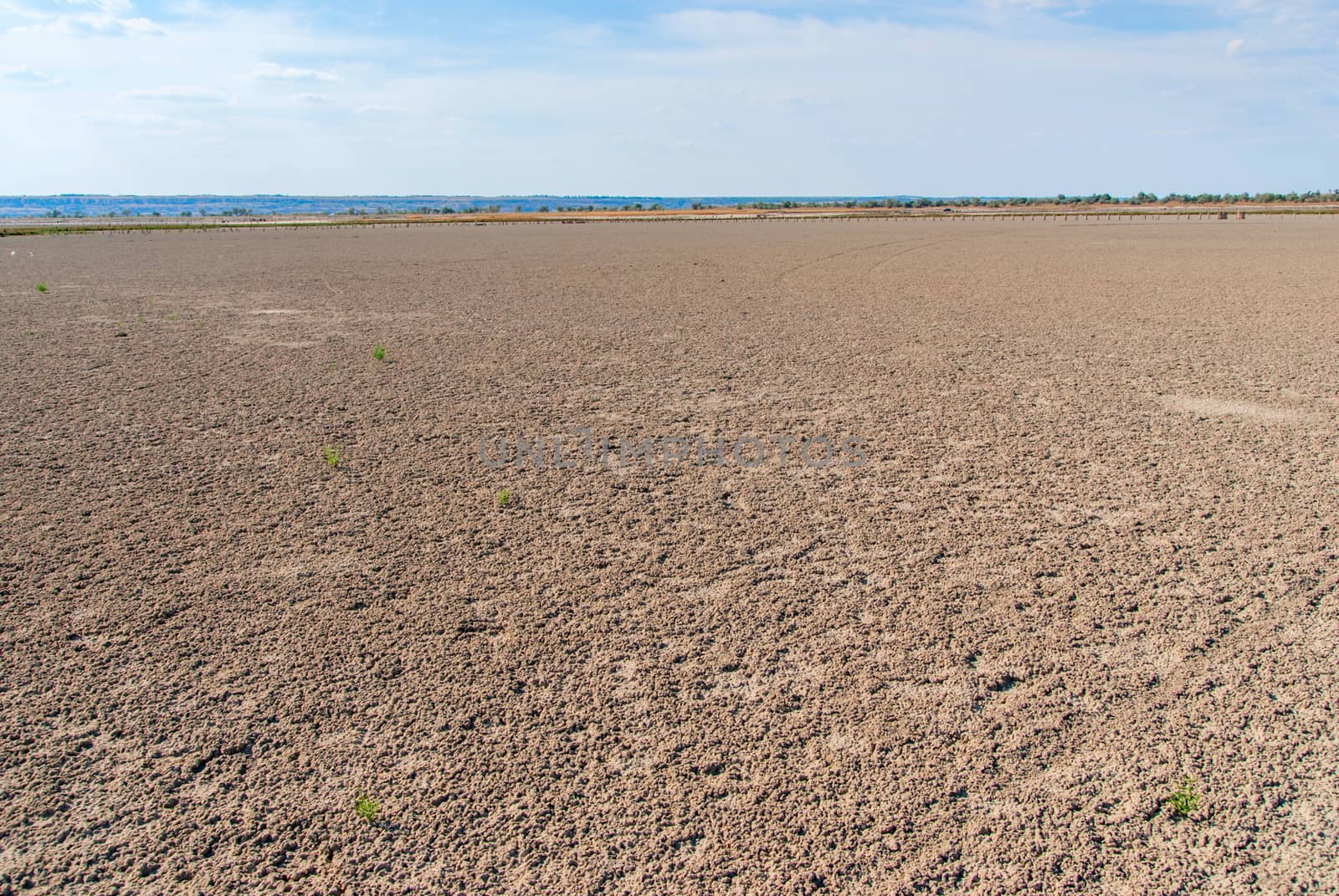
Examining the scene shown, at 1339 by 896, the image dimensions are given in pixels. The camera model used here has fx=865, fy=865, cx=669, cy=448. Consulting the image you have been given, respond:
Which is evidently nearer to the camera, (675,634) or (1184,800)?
(1184,800)

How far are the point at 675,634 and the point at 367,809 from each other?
1633 mm

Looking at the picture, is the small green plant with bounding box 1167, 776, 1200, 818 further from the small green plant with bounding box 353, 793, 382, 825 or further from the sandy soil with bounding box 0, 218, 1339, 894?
the small green plant with bounding box 353, 793, 382, 825

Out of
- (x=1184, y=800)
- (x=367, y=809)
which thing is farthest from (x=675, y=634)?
(x=1184, y=800)

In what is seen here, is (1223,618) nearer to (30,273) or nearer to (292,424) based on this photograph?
(292,424)

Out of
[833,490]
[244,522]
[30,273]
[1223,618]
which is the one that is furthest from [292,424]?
[30,273]

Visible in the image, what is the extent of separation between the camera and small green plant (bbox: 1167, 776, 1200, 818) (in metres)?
3.00

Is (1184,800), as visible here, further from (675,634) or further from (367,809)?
(367,809)

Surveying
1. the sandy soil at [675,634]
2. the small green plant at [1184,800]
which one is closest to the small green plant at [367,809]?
the sandy soil at [675,634]

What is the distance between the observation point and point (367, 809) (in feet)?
9.95

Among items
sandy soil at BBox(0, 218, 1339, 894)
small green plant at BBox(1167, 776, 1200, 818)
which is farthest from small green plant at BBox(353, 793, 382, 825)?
small green plant at BBox(1167, 776, 1200, 818)

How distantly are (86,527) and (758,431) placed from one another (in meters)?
4.98

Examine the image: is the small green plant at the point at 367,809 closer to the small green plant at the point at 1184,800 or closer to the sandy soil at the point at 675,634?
the sandy soil at the point at 675,634

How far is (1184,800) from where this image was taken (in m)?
3.03

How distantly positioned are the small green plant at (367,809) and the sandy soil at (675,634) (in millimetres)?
41
